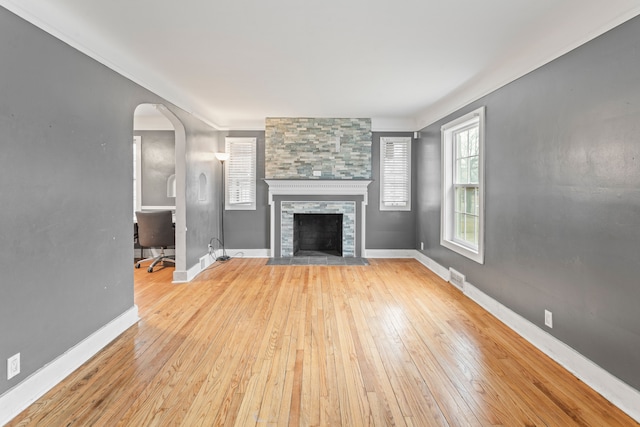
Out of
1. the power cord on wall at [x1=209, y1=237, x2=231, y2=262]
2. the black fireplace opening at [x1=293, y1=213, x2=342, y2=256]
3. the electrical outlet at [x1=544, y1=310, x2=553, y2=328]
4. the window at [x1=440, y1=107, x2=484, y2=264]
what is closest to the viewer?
the electrical outlet at [x1=544, y1=310, x2=553, y2=328]

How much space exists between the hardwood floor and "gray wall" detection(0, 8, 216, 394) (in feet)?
1.33

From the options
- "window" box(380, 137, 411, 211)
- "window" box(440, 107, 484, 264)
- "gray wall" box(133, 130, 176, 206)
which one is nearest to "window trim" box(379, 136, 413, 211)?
"window" box(380, 137, 411, 211)

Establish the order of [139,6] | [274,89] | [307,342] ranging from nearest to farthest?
[139,6] → [307,342] → [274,89]

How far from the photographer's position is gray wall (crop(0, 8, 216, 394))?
6.19 ft

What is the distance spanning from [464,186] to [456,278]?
1199 mm

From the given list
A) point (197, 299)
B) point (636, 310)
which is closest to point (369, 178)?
point (197, 299)

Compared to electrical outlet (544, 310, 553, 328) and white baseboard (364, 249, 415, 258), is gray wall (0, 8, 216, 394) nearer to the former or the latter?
electrical outlet (544, 310, 553, 328)

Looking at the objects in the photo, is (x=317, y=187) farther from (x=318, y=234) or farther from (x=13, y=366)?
(x=13, y=366)

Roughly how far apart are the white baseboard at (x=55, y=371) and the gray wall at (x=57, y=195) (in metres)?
0.04

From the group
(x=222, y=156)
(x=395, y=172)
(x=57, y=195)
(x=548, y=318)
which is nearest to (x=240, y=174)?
(x=222, y=156)

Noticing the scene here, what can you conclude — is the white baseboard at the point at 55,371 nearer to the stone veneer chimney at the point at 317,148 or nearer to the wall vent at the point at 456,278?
the stone veneer chimney at the point at 317,148

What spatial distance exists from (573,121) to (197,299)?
388 centimetres

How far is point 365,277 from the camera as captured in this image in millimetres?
4797

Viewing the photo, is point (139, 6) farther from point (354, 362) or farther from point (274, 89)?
point (354, 362)
